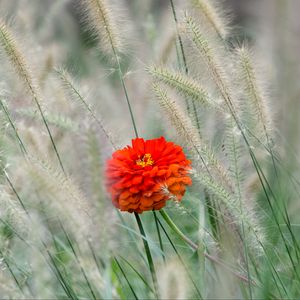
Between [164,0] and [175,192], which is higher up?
[164,0]

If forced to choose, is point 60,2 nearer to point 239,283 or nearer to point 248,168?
point 248,168

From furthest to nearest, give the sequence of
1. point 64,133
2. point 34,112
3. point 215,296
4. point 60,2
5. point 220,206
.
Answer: point 60,2
point 64,133
point 34,112
point 220,206
point 215,296

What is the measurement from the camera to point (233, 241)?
138 cm

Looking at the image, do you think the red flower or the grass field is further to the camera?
the red flower

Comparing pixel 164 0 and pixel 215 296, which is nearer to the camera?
pixel 215 296

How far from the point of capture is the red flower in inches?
52.6

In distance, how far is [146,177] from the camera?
4.46 feet

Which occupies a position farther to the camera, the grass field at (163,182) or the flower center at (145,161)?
the flower center at (145,161)

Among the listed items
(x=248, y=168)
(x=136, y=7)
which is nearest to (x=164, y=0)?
(x=136, y=7)

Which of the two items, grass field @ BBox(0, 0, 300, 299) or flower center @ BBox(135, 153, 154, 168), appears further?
flower center @ BBox(135, 153, 154, 168)

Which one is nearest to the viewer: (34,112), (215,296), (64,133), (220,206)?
(215,296)

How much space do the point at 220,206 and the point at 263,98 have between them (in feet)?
0.74

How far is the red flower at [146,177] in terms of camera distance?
1337 mm

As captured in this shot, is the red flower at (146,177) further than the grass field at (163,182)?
Yes
